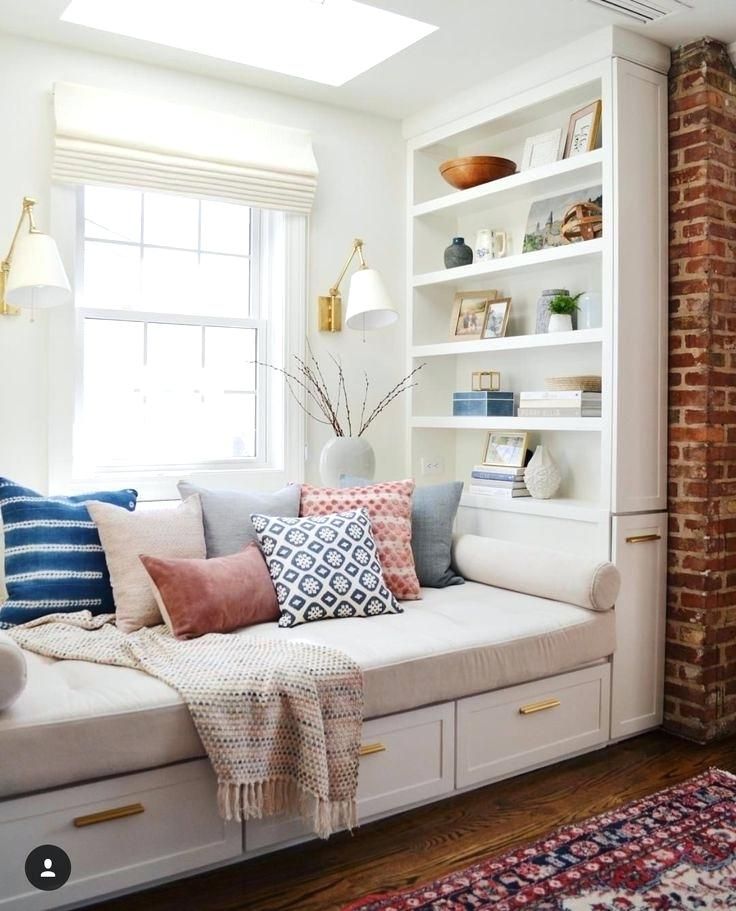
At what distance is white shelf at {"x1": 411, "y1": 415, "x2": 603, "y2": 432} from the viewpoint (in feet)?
10.8

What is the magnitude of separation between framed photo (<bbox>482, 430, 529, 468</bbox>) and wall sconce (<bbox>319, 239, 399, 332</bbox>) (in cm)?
71

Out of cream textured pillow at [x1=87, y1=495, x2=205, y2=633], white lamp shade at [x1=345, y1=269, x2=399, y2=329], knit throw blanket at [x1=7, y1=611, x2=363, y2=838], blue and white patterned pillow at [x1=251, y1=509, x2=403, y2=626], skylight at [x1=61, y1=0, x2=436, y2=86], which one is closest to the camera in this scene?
knit throw blanket at [x1=7, y1=611, x2=363, y2=838]

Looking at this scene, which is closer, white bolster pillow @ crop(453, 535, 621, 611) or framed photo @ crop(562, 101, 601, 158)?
white bolster pillow @ crop(453, 535, 621, 611)

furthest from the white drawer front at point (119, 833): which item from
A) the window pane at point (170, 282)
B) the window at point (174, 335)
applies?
the window pane at point (170, 282)

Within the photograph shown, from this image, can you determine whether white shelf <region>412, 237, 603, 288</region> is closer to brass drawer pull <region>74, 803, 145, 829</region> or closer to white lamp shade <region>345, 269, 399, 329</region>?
white lamp shade <region>345, 269, 399, 329</region>

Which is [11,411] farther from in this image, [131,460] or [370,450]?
[370,450]

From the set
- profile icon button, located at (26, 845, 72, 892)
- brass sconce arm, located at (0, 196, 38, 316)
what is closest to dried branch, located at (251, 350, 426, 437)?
brass sconce arm, located at (0, 196, 38, 316)

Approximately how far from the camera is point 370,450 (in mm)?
3678

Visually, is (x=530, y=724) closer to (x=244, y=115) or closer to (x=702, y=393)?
(x=702, y=393)

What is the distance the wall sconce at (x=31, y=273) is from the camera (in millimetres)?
2910

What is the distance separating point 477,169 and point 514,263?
48 cm

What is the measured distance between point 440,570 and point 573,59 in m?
2.01

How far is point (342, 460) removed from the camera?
3609 mm

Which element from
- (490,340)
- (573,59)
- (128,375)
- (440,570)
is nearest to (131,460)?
(128,375)
